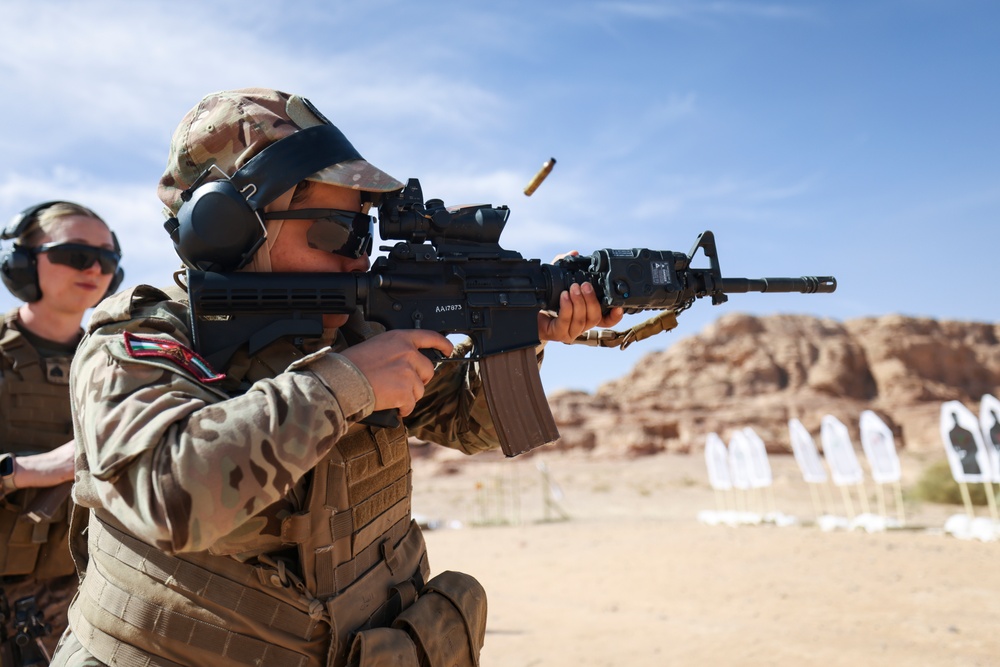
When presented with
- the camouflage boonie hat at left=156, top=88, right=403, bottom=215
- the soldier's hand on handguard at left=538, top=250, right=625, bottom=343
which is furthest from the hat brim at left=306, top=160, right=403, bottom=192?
the soldier's hand on handguard at left=538, top=250, right=625, bottom=343

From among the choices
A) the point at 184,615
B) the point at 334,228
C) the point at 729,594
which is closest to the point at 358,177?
the point at 334,228

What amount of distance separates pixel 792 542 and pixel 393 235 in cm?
1245

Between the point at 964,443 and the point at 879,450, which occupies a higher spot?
the point at 964,443

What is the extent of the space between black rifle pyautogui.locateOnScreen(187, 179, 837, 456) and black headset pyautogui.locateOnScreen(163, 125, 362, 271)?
0.25 feet

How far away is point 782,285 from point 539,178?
4.08 feet

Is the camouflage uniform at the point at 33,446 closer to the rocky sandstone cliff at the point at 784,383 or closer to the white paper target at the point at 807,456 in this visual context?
the white paper target at the point at 807,456

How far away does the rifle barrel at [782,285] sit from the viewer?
10.9 feet

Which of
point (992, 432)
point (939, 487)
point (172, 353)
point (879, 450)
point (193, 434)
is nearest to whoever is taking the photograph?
point (193, 434)

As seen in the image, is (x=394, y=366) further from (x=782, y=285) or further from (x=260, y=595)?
(x=782, y=285)

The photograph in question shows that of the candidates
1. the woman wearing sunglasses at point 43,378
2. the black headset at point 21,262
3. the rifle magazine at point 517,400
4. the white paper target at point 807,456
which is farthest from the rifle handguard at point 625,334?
the white paper target at point 807,456

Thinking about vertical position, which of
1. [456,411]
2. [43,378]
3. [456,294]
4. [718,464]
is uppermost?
[456,294]

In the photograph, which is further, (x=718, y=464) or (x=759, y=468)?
(x=718, y=464)

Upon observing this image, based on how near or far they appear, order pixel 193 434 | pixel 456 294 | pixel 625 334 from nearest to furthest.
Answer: pixel 193 434, pixel 456 294, pixel 625 334

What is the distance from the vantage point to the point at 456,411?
2.99 meters
